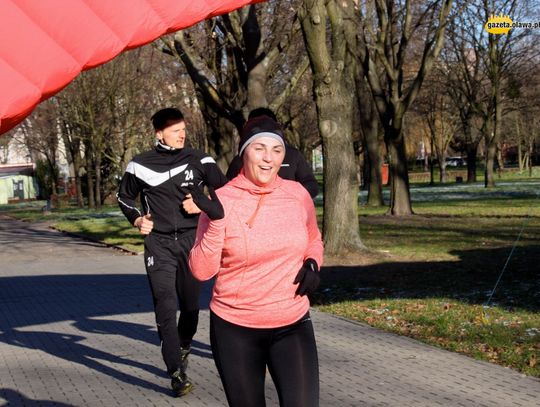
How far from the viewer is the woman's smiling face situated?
192 inches

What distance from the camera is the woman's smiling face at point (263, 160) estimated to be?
488 cm

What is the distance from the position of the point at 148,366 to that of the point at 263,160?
4.41 meters

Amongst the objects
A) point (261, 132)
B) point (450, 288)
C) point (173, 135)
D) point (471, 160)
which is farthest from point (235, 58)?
point (471, 160)

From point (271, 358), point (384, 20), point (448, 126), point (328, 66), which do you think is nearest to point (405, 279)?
point (328, 66)

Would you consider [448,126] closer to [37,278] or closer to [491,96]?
[491,96]

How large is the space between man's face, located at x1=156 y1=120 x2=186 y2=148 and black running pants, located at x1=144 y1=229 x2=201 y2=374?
2.41ft

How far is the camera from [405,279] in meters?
14.7

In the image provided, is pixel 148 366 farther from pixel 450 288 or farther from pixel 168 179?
pixel 450 288

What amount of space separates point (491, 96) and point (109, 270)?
37.1 metres

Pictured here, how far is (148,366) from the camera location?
28.9ft

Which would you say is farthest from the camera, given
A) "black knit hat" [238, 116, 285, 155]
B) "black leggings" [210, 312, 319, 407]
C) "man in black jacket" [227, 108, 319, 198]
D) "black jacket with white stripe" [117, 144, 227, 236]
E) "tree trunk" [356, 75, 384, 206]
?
"tree trunk" [356, 75, 384, 206]

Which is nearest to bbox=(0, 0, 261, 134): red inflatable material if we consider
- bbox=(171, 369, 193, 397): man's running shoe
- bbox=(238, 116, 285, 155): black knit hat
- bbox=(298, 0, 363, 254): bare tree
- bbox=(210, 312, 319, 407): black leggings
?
bbox=(238, 116, 285, 155): black knit hat

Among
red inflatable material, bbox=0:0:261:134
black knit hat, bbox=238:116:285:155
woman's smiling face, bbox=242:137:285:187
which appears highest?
red inflatable material, bbox=0:0:261:134

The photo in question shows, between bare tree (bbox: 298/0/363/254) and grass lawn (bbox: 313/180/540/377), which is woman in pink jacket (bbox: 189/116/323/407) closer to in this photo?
grass lawn (bbox: 313/180/540/377)
